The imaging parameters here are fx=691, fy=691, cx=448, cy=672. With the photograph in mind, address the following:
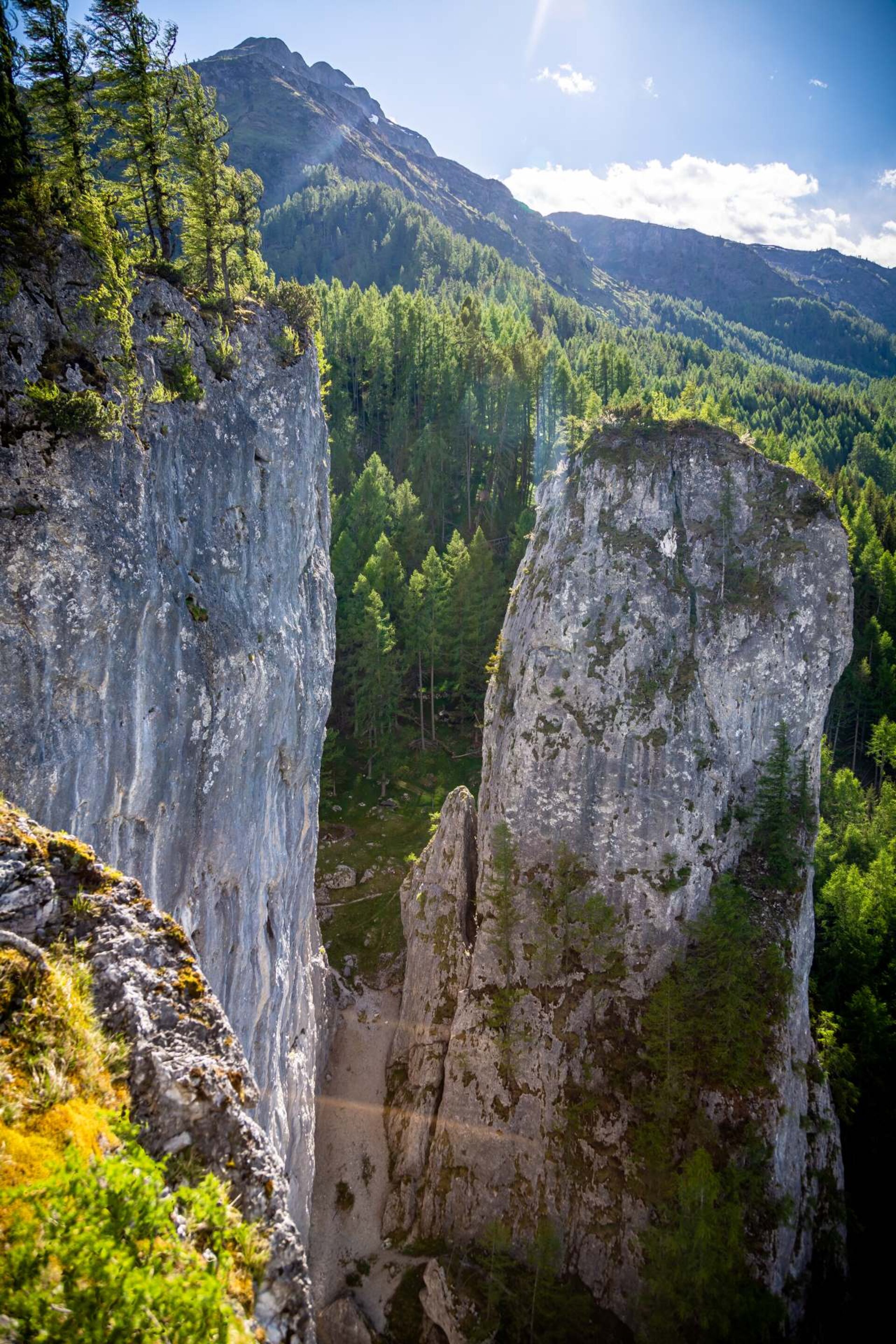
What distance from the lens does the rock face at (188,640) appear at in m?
12.7

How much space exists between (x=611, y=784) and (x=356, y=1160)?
19.8m

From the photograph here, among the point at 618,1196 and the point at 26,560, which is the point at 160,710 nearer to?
the point at 26,560

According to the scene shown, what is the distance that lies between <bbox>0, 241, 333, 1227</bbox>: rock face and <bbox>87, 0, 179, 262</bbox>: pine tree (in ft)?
13.7

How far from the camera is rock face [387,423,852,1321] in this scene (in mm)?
26969

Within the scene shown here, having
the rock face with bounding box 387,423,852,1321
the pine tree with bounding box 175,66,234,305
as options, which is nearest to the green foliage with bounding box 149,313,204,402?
the pine tree with bounding box 175,66,234,305

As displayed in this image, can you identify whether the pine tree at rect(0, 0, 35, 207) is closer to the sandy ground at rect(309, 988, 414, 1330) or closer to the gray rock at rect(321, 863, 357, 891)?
the sandy ground at rect(309, 988, 414, 1330)

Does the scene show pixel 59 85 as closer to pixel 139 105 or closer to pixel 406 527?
pixel 139 105

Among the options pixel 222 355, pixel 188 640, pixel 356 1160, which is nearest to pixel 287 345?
pixel 222 355

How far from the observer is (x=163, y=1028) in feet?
19.1

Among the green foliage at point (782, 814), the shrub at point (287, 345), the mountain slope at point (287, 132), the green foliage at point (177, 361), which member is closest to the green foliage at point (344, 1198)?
the green foliage at point (782, 814)

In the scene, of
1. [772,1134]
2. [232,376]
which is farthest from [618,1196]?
[232,376]

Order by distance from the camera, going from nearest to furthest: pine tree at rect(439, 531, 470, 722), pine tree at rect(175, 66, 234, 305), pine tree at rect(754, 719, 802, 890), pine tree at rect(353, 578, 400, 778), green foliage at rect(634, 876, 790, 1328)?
pine tree at rect(175, 66, 234, 305) → green foliage at rect(634, 876, 790, 1328) → pine tree at rect(754, 719, 802, 890) → pine tree at rect(353, 578, 400, 778) → pine tree at rect(439, 531, 470, 722)

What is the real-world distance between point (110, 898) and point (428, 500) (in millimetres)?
61642

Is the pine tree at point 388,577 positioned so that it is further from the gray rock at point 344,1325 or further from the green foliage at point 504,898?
the gray rock at point 344,1325
